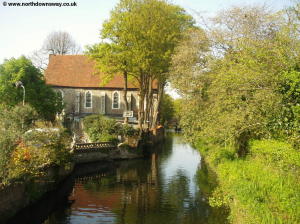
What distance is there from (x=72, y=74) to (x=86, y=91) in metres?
3.87

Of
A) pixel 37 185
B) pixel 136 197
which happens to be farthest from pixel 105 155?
pixel 37 185

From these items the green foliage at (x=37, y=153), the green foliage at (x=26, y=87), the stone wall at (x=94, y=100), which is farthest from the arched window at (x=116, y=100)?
the green foliage at (x=37, y=153)

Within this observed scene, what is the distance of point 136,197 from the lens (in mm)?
20297

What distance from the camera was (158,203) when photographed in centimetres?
1883

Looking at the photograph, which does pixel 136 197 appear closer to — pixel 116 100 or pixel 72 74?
pixel 116 100

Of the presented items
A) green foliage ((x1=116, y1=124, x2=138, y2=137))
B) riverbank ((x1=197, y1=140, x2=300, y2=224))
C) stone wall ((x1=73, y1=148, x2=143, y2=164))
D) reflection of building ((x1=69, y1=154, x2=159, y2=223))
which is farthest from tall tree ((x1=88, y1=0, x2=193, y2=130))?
riverbank ((x1=197, y1=140, x2=300, y2=224))

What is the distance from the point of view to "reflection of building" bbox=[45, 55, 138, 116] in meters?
55.4

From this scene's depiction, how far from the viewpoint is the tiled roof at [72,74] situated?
55.7 metres

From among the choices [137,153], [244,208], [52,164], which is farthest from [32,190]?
[137,153]

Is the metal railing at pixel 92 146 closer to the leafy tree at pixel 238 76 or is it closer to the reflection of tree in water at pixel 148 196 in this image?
the reflection of tree in water at pixel 148 196

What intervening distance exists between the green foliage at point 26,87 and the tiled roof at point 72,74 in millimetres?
13126

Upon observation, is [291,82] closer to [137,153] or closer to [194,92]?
[194,92]

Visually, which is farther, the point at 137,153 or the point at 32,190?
the point at 137,153

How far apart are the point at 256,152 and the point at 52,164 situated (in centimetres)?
1220
